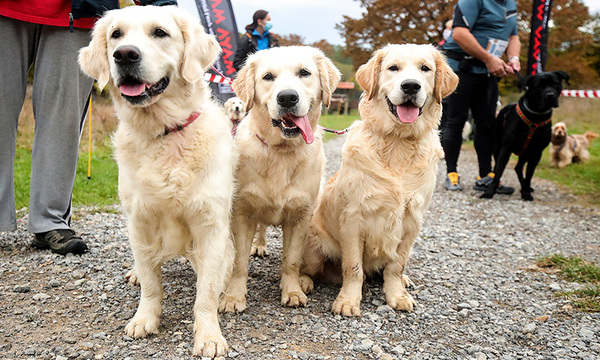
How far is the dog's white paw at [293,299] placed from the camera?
273 centimetres

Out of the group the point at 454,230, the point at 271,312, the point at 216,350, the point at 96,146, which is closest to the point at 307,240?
the point at 271,312

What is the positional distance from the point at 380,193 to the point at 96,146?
7.75 m

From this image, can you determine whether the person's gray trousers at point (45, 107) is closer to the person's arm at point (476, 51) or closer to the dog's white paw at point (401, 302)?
the dog's white paw at point (401, 302)

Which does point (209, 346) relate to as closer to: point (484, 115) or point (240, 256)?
point (240, 256)

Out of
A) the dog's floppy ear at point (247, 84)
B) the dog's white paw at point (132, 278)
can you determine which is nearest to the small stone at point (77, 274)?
the dog's white paw at point (132, 278)

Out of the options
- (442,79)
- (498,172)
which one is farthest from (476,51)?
(442,79)

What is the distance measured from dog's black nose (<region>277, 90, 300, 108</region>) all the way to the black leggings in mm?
3954

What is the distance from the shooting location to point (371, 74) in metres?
3.00

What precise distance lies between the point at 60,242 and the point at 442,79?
2825mm

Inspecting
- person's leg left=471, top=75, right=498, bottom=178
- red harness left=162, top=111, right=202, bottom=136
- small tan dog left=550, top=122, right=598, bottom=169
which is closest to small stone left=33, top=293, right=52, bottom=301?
red harness left=162, top=111, right=202, bottom=136

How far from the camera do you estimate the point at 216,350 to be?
2129 millimetres

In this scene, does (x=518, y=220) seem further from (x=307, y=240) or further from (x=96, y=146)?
(x=96, y=146)

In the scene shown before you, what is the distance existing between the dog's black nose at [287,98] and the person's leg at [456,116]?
3.95 m

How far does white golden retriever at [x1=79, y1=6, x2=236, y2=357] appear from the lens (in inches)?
85.1
